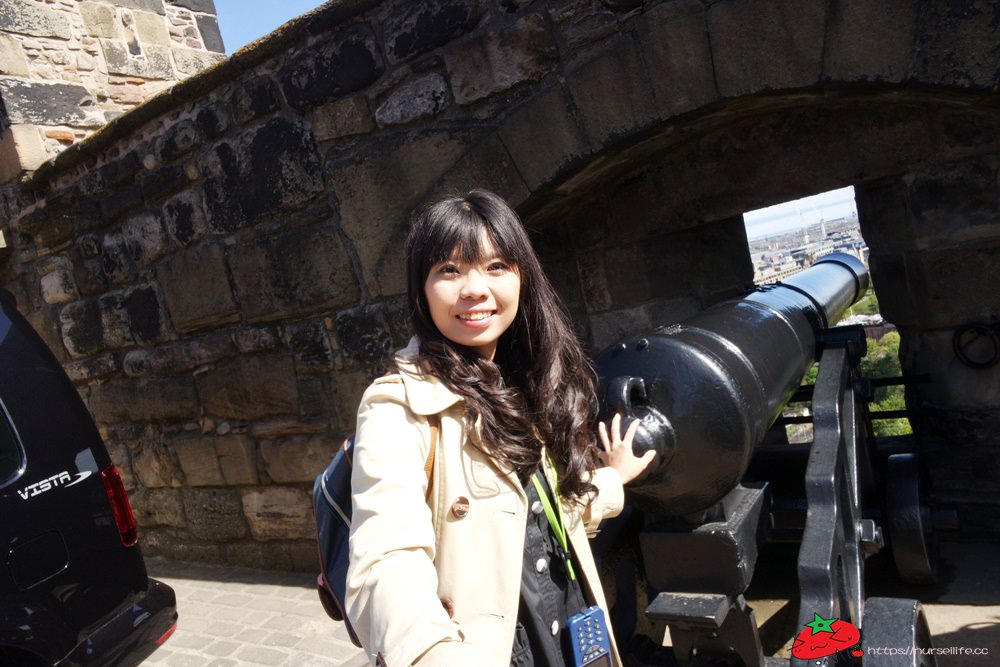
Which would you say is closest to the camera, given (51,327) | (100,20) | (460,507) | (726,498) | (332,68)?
(460,507)

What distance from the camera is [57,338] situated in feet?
20.1

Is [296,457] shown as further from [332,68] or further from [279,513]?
[332,68]

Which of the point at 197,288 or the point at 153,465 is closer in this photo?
the point at 197,288

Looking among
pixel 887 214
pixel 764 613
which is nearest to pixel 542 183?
pixel 887 214

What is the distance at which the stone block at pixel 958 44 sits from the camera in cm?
254

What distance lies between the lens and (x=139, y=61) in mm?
6773

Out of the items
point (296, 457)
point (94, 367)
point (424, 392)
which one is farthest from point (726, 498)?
point (94, 367)

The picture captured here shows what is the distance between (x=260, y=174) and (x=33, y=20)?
3.12 metres

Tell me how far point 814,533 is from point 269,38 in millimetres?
3497

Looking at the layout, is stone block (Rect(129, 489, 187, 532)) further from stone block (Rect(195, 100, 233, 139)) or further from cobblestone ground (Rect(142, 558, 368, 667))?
stone block (Rect(195, 100, 233, 139))

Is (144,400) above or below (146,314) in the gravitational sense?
below

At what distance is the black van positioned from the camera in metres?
2.81

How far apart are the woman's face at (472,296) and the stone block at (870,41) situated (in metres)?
1.89

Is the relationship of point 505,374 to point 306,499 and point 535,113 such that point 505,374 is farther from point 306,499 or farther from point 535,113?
point 306,499
